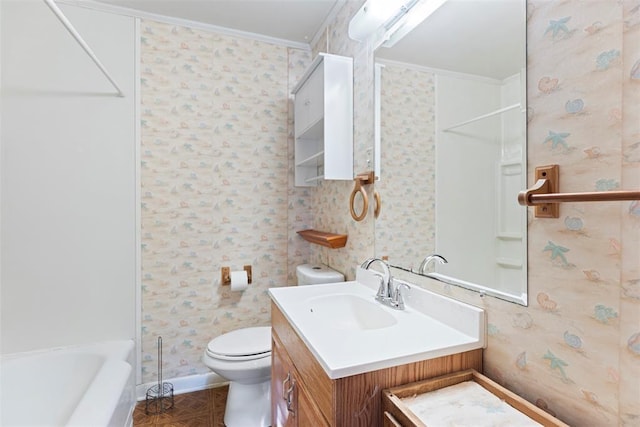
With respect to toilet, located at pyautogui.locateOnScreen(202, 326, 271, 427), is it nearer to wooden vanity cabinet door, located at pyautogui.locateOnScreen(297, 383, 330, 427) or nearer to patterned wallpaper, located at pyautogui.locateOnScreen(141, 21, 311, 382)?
patterned wallpaper, located at pyautogui.locateOnScreen(141, 21, 311, 382)

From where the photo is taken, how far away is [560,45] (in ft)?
2.42

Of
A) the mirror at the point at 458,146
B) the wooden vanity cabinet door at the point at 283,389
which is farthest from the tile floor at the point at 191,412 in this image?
the mirror at the point at 458,146

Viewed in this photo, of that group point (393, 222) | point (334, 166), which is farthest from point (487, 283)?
point (334, 166)

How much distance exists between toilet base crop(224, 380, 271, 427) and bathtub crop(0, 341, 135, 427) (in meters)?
0.55

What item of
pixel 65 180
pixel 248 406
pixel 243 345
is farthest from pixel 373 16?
pixel 248 406

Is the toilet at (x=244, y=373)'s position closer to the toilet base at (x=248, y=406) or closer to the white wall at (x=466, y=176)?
the toilet base at (x=248, y=406)

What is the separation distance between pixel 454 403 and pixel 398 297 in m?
0.51

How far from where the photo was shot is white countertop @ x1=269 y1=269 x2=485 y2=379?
2.67ft

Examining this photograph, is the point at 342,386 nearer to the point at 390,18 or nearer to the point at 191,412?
the point at 390,18

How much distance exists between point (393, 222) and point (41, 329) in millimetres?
2191

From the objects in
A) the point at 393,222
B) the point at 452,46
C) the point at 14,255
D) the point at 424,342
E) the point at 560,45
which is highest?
the point at 452,46

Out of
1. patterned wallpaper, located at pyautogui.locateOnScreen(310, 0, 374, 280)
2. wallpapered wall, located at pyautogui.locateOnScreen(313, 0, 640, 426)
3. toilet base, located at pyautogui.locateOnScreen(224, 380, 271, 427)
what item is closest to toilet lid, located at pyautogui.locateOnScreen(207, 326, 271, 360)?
toilet base, located at pyautogui.locateOnScreen(224, 380, 271, 427)

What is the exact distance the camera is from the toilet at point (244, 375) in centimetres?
168

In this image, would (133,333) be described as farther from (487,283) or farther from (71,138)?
(487,283)
